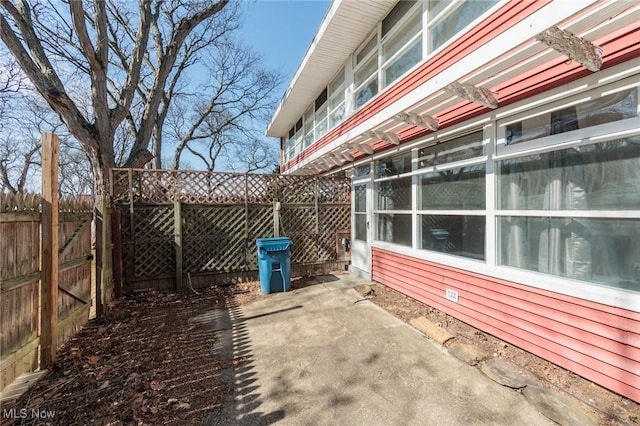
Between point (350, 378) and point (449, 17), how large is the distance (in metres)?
4.82

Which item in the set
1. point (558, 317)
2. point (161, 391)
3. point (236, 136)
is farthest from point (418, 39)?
point (236, 136)

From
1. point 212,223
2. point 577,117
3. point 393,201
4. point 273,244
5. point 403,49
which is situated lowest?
point 273,244

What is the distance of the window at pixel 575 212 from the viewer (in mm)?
2234

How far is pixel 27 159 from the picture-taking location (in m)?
Result: 20.0

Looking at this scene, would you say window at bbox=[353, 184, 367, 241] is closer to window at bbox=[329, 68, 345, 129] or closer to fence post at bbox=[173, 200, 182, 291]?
window at bbox=[329, 68, 345, 129]

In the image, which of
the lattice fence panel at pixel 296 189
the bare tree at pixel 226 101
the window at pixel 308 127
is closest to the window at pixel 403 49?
the lattice fence panel at pixel 296 189

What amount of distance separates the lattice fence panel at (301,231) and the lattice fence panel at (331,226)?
0.62ft

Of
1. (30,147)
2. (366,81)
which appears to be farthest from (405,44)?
(30,147)

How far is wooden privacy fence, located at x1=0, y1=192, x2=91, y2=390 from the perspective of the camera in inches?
92.2

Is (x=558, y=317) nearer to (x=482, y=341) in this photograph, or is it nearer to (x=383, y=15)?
(x=482, y=341)

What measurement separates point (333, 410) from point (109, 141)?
26.7 feet

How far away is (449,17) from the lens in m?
3.93

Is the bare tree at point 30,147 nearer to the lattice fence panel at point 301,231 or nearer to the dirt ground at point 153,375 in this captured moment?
the lattice fence panel at point 301,231

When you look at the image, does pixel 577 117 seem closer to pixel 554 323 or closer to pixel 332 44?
pixel 554 323
